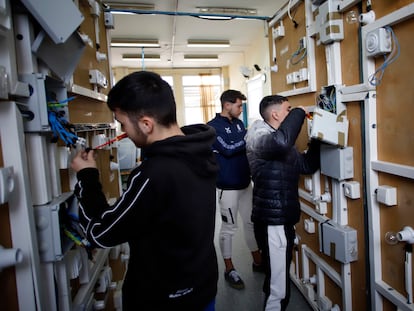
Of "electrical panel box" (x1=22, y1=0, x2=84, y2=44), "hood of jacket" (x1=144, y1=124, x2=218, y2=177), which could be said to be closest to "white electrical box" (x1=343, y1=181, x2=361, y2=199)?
"hood of jacket" (x1=144, y1=124, x2=218, y2=177)

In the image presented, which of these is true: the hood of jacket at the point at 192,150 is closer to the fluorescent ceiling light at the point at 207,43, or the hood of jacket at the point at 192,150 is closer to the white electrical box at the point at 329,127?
the white electrical box at the point at 329,127

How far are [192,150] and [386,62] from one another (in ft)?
3.01

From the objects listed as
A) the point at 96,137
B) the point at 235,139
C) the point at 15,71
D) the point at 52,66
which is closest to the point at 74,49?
the point at 52,66

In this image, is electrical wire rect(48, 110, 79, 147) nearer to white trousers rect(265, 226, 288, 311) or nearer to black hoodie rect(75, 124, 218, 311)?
Result: black hoodie rect(75, 124, 218, 311)

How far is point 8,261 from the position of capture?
790 mm

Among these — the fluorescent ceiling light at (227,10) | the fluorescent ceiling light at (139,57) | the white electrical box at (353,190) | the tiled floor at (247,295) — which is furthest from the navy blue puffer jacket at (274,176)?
the fluorescent ceiling light at (139,57)

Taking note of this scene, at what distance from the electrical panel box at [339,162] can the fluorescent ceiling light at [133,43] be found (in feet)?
15.9

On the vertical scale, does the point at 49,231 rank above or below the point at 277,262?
above

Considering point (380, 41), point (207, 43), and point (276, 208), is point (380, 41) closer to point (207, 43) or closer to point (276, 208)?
point (276, 208)

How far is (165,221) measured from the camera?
35.3 inches

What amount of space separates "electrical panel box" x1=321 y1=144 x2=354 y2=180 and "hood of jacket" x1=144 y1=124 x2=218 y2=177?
0.82 meters

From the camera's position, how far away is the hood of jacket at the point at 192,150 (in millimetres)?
883

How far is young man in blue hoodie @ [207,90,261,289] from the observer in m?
2.49

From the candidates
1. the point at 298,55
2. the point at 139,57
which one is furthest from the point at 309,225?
the point at 139,57
